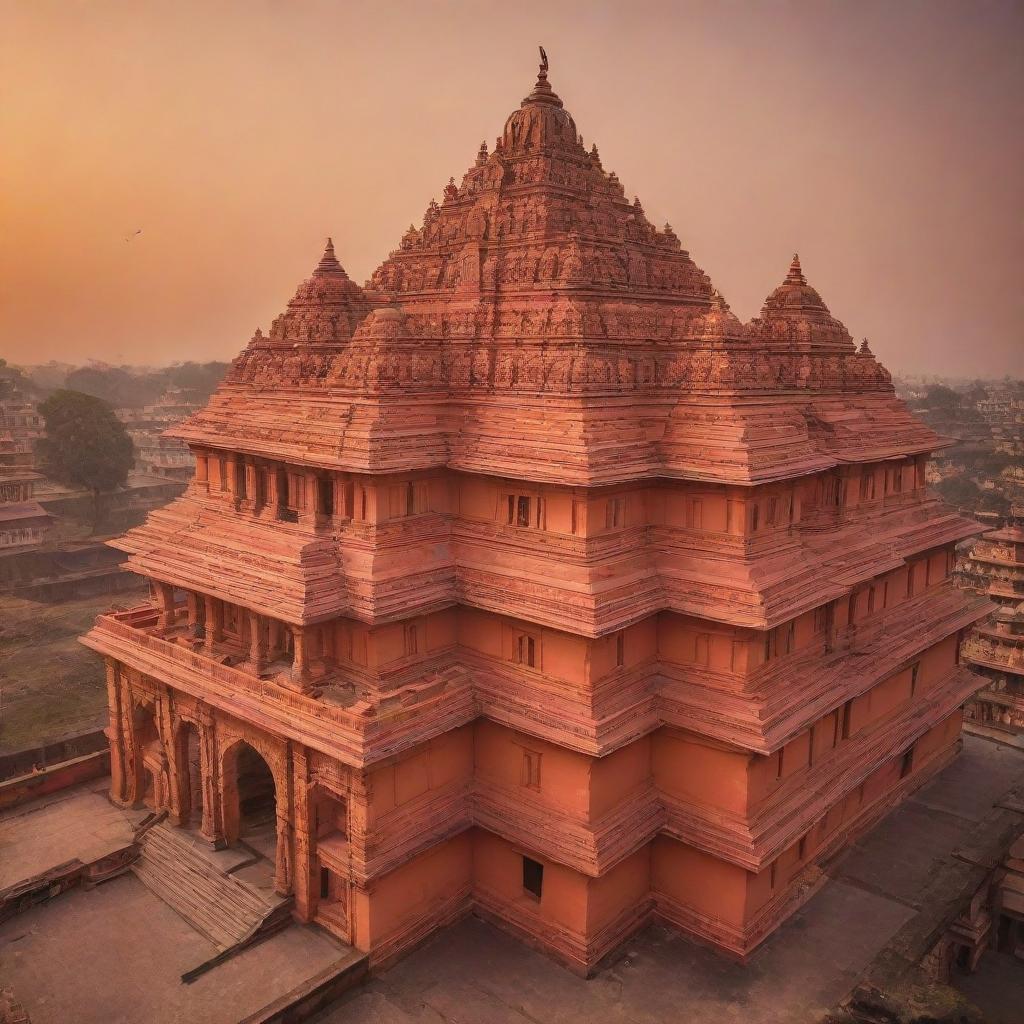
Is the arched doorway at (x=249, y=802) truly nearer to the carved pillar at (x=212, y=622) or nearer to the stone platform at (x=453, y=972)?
the stone platform at (x=453, y=972)

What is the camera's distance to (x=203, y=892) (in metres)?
14.7

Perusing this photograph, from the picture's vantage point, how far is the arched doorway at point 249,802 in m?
15.4

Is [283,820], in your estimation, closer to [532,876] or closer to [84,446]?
[532,876]

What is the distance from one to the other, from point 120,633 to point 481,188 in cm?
1129

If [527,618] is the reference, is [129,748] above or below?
below

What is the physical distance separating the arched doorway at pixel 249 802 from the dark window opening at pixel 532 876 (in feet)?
14.1

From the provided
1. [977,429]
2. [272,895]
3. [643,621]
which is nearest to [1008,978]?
[643,621]

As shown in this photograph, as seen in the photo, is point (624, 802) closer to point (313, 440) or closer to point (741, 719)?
point (741, 719)

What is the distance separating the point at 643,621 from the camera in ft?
46.8

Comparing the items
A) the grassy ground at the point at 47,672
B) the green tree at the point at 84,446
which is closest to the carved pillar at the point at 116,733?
the grassy ground at the point at 47,672

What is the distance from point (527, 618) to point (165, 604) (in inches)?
306

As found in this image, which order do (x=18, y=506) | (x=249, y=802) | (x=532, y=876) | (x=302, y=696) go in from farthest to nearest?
(x=18, y=506) → (x=249, y=802) → (x=532, y=876) → (x=302, y=696)

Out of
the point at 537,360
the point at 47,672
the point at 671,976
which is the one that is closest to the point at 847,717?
the point at 671,976

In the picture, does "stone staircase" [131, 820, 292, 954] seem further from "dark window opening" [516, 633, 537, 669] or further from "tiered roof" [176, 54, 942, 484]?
"tiered roof" [176, 54, 942, 484]
